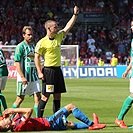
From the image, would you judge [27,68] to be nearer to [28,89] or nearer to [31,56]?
[31,56]

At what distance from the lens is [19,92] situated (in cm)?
1222

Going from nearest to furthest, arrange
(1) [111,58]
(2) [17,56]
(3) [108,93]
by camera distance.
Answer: (2) [17,56] < (3) [108,93] < (1) [111,58]

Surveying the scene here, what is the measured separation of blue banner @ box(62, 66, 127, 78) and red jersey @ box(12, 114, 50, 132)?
25511mm

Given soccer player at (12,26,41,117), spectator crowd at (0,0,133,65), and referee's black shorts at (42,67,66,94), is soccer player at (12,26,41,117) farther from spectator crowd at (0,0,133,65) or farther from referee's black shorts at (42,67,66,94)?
spectator crowd at (0,0,133,65)

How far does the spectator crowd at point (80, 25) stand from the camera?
44.8 m

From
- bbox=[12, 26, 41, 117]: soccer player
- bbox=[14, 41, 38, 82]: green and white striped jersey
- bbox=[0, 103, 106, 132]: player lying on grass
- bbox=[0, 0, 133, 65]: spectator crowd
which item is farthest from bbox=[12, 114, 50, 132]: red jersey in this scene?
bbox=[0, 0, 133, 65]: spectator crowd

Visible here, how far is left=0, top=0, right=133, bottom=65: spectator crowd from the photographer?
4475 cm

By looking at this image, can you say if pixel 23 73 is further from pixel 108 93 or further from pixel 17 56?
pixel 108 93

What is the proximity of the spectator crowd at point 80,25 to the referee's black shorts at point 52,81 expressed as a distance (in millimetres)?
31627

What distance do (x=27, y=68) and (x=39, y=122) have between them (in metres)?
2.26

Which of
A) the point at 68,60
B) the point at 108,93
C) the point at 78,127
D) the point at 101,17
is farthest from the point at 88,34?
the point at 78,127

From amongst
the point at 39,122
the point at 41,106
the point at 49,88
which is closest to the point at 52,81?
the point at 49,88

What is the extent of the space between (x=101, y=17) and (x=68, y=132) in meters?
38.9

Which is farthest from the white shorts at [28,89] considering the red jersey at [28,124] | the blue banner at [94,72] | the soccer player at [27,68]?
the blue banner at [94,72]
